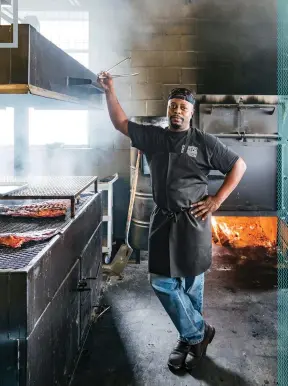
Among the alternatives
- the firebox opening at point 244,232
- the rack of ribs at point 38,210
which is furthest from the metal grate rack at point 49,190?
the firebox opening at point 244,232

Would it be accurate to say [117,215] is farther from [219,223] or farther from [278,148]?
[278,148]

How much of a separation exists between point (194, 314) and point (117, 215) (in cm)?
409

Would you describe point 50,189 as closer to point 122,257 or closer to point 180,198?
point 180,198

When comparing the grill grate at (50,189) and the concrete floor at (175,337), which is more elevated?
the grill grate at (50,189)

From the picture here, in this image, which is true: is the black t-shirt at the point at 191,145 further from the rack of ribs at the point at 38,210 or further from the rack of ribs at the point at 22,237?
the rack of ribs at the point at 22,237

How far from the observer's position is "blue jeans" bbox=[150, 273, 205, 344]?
2848 millimetres

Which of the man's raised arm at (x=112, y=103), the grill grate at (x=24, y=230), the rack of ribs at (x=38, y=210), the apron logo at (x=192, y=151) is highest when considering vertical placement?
the man's raised arm at (x=112, y=103)

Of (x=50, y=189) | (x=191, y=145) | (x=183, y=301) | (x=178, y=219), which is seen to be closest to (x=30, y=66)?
(x=191, y=145)

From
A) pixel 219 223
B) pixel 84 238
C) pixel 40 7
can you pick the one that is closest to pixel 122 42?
pixel 40 7

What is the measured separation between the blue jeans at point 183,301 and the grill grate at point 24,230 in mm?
876

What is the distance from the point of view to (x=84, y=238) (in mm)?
3107

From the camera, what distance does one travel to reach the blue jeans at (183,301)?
285cm

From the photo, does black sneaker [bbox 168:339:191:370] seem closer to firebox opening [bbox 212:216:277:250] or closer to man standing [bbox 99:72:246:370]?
man standing [bbox 99:72:246:370]

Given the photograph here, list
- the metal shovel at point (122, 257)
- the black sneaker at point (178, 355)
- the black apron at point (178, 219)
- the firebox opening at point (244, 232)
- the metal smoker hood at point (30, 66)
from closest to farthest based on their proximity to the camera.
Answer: the metal smoker hood at point (30, 66) < the black apron at point (178, 219) < the black sneaker at point (178, 355) < the metal shovel at point (122, 257) < the firebox opening at point (244, 232)
